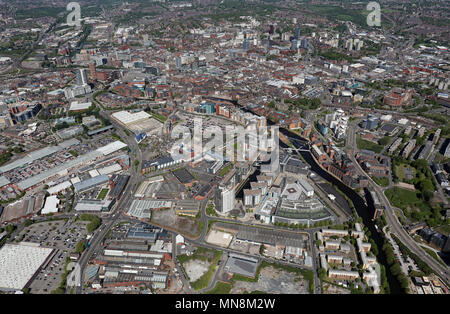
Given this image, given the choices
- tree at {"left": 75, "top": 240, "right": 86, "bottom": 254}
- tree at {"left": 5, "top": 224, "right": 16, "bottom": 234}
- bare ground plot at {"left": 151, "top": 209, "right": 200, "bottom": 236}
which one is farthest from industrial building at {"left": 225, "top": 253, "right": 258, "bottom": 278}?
tree at {"left": 5, "top": 224, "right": 16, "bottom": 234}

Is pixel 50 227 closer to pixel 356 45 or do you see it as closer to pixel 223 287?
pixel 223 287

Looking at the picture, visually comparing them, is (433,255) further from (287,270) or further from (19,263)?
(19,263)

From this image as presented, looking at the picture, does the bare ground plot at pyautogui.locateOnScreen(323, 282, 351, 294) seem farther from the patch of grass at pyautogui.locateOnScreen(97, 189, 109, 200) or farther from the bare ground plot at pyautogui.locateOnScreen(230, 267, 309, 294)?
the patch of grass at pyautogui.locateOnScreen(97, 189, 109, 200)

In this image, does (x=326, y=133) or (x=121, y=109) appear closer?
(x=326, y=133)

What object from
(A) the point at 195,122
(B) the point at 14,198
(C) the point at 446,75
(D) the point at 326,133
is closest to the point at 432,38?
(C) the point at 446,75

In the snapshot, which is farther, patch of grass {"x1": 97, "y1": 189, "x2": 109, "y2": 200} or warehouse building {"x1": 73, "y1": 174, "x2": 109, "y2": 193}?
warehouse building {"x1": 73, "y1": 174, "x2": 109, "y2": 193}

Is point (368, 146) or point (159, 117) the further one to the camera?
point (159, 117)

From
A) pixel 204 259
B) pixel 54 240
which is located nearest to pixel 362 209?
pixel 204 259
